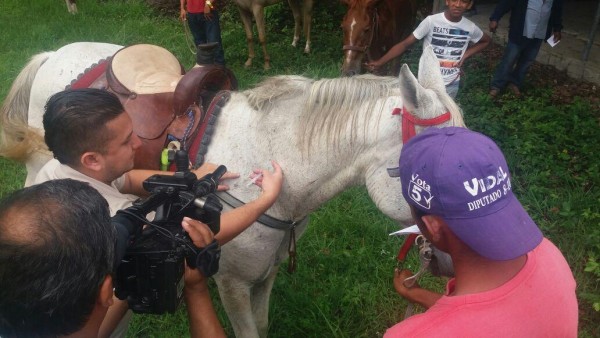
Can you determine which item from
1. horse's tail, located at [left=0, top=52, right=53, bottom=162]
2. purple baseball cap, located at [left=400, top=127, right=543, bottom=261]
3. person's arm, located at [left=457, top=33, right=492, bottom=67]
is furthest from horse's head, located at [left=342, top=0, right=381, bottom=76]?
purple baseball cap, located at [left=400, top=127, right=543, bottom=261]

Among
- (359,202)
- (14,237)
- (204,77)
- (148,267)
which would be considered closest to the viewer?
(14,237)

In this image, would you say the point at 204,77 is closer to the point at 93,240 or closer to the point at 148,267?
the point at 148,267

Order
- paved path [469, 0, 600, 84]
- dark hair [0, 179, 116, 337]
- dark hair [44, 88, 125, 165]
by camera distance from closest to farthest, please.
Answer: dark hair [0, 179, 116, 337], dark hair [44, 88, 125, 165], paved path [469, 0, 600, 84]

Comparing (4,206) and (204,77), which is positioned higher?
(4,206)

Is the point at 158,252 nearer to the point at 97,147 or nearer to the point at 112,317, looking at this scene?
the point at 112,317

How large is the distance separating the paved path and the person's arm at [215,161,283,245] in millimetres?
5144

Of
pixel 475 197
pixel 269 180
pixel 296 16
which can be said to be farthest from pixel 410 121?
pixel 296 16

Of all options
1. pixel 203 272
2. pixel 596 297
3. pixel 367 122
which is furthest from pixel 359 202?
pixel 203 272

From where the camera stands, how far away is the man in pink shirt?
1014mm

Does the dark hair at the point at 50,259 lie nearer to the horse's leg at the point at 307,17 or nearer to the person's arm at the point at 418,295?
the person's arm at the point at 418,295

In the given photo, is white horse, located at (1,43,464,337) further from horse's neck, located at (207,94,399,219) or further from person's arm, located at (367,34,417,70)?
person's arm, located at (367,34,417,70)

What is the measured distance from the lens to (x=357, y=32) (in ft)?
15.8

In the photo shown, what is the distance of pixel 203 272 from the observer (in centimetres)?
134

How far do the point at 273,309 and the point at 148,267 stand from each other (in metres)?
1.88
